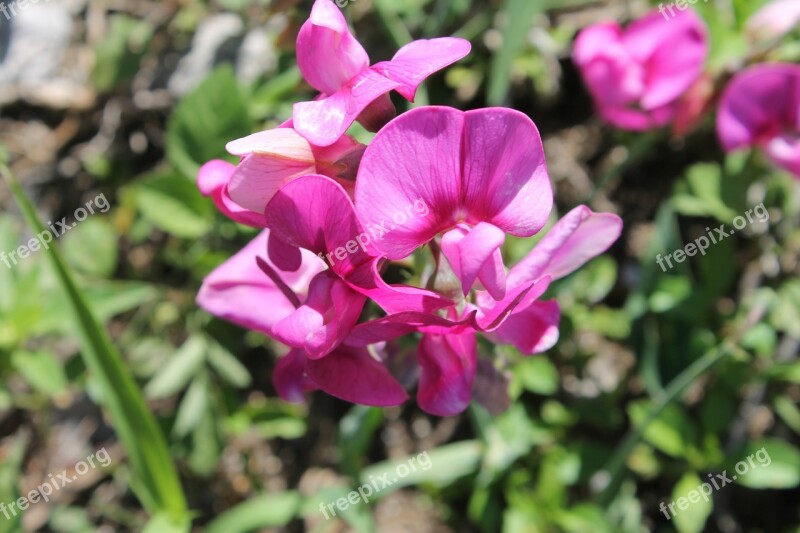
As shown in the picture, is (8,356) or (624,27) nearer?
(8,356)

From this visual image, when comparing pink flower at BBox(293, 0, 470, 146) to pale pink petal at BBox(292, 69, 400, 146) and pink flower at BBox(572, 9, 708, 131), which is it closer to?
pale pink petal at BBox(292, 69, 400, 146)

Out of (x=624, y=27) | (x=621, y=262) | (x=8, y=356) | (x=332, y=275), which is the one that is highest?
(x=332, y=275)

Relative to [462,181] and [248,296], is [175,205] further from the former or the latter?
[462,181]

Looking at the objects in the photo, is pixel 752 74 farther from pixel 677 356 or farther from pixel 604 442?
pixel 604 442

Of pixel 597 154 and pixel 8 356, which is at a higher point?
pixel 8 356

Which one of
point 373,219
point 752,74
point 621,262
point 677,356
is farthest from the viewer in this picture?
point 621,262

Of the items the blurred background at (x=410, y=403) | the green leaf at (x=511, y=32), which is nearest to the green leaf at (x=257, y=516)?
the blurred background at (x=410, y=403)

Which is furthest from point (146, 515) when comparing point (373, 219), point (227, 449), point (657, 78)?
point (657, 78)

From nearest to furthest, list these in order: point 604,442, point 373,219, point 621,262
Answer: point 373,219
point 604,442
point 621,262

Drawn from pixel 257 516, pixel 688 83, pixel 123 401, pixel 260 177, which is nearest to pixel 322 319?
pixel 260 177
